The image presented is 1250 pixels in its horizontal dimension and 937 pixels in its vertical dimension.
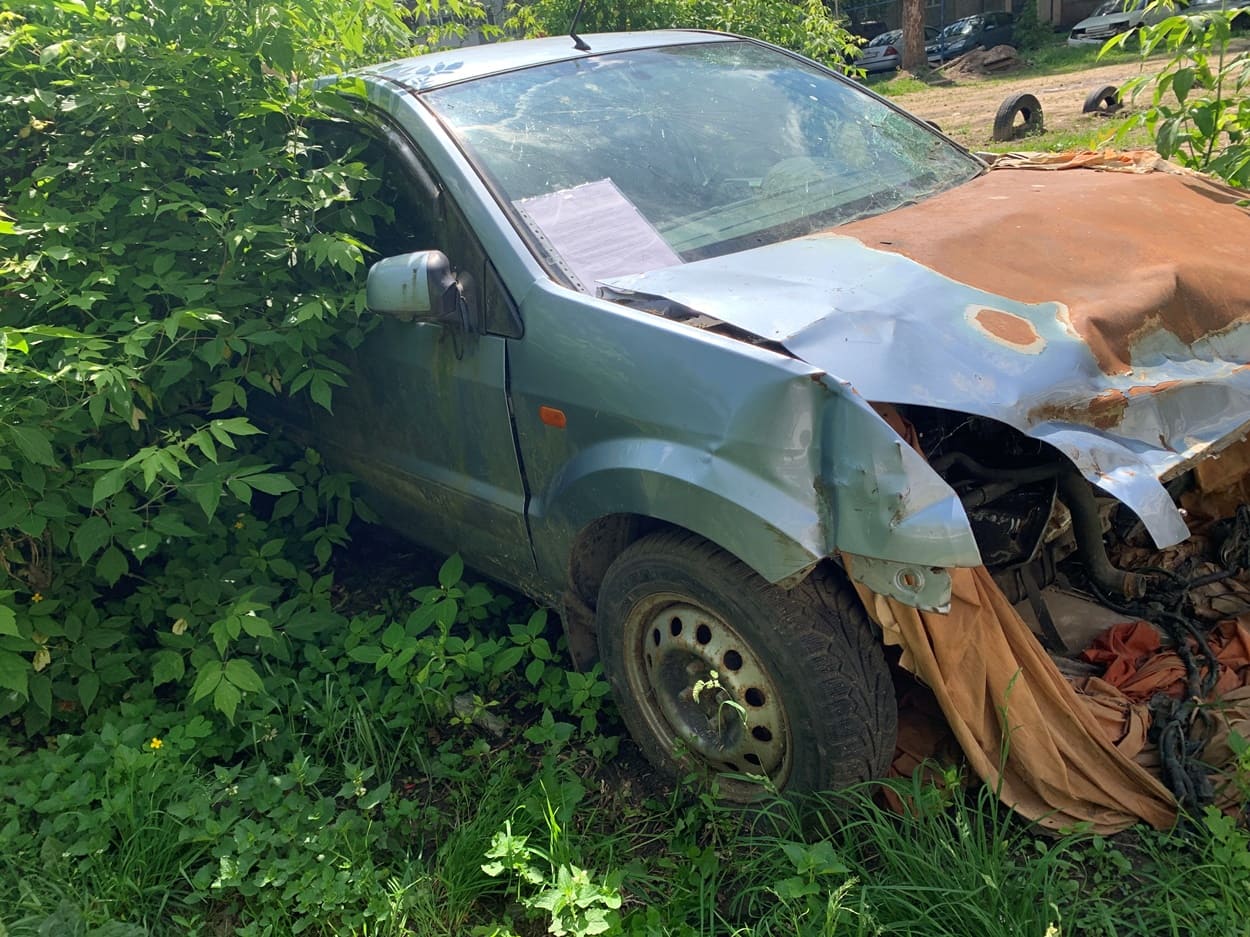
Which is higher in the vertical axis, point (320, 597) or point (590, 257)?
point (590, 257)

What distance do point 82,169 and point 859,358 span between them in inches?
101

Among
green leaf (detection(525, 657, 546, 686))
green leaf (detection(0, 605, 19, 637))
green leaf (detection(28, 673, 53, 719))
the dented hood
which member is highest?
the dented hood

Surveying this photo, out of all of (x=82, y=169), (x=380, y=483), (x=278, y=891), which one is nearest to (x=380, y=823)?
(x=278, y=891)

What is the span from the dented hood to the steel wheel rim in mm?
708

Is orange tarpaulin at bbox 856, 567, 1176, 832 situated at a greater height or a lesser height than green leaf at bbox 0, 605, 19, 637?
lesser

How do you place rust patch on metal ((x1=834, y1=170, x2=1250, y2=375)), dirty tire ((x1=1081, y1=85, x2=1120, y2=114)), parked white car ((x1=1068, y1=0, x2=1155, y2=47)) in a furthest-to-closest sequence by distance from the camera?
parked white car ((x1=1068, y1=0, x2=1155, y2=47)) → dirty tire ((x1=1081, y1=85, x2=1120, y2=114)) → rust patch on metal ((x1=834, y1=170, x2=1250, y2=375))

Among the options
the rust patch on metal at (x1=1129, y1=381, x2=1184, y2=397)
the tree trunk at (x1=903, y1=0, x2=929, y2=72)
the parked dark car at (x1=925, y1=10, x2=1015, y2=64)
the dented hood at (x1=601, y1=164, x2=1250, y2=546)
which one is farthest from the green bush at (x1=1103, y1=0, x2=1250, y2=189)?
the parked dark car at (x1=925, y1=10, x2=1015, y2=64)

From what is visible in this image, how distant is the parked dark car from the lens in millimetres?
25317

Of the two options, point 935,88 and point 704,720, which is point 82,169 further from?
point 935,88

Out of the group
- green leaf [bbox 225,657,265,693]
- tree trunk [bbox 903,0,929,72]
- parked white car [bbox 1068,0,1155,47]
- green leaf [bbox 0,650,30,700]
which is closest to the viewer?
green leaf [bbox 0,650,30,700]

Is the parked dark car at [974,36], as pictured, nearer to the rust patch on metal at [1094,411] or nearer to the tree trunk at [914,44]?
the tree trunk at [914,44]

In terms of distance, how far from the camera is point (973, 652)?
214cm

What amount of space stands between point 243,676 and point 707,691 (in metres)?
1.27

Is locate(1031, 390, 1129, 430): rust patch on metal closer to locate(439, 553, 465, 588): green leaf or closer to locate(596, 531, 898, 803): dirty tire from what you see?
locate(596, 531, 898, 803): dirty tire
